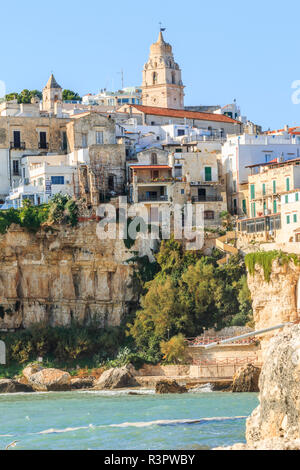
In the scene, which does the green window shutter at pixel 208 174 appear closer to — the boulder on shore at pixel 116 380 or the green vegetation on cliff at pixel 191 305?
the green vegetation on cliff at pixel 191 305

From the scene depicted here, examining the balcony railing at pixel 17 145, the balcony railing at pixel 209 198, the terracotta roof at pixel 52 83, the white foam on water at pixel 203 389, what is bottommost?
the white foam on water at pixel 203 389

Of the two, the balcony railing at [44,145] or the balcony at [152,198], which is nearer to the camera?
the balcony at [152,198]

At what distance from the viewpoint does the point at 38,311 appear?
190 feet

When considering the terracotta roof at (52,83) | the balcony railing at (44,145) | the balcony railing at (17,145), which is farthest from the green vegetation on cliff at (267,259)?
the terracotta roof at (52,83)

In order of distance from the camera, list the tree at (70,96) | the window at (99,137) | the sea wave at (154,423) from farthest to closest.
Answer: the tree at (70,96), the window at (99,137), the sea wave at (154,423)

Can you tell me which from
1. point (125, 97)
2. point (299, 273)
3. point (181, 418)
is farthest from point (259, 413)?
point (125, 97)

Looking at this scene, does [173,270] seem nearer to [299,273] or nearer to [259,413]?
[299,273]

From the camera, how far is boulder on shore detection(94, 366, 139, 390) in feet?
167

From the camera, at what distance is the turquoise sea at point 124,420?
32.5m

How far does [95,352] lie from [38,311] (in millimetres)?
4848

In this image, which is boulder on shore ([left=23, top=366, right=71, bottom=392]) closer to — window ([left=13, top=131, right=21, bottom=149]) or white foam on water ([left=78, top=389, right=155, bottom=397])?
white foam on water ([left=78, top=389, right=155, bottom=397])

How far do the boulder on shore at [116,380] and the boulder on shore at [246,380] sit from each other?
6593 mm

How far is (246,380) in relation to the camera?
4653 centimetres
